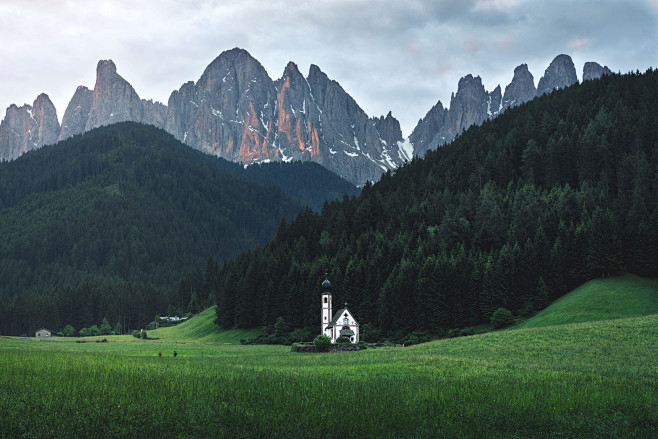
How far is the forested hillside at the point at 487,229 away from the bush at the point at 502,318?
4.23 metres

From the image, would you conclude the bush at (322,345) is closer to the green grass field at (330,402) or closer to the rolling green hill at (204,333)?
the rolling green hill at (204,333)

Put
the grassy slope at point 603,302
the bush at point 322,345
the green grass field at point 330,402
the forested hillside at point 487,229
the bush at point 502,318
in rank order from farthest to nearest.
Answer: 1. the forested hillside at point 487,229
2. the bush at point 502,318
3. the bush at point 322,345
4. the grassy slope at point 603,302
5. the green grass field at point 330,402

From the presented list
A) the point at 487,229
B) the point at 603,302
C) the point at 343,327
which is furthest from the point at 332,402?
the point at 487,229

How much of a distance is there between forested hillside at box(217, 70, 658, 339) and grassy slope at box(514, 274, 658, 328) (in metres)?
3.48

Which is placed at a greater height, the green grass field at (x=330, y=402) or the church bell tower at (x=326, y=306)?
the church bell tower at (x=326, y=306)

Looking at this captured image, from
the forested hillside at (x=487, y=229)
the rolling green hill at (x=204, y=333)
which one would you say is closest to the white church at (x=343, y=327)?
the forested hillside at (x=487, y=229)

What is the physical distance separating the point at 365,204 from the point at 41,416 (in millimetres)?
119423

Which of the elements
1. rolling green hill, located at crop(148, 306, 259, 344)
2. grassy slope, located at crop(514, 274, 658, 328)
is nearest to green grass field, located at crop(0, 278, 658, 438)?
grassy slope, located at crop(514, 274, 658, 328)

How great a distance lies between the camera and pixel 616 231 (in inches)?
3521

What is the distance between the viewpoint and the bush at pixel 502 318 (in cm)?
7906

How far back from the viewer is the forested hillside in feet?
287

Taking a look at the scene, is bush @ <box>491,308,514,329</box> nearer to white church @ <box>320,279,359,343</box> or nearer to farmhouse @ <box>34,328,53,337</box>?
white church @ <box>320,279,359,343</box>

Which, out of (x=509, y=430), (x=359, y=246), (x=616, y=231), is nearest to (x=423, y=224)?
(x=359, y=246)

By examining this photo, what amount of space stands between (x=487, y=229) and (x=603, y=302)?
34457 millimetres
